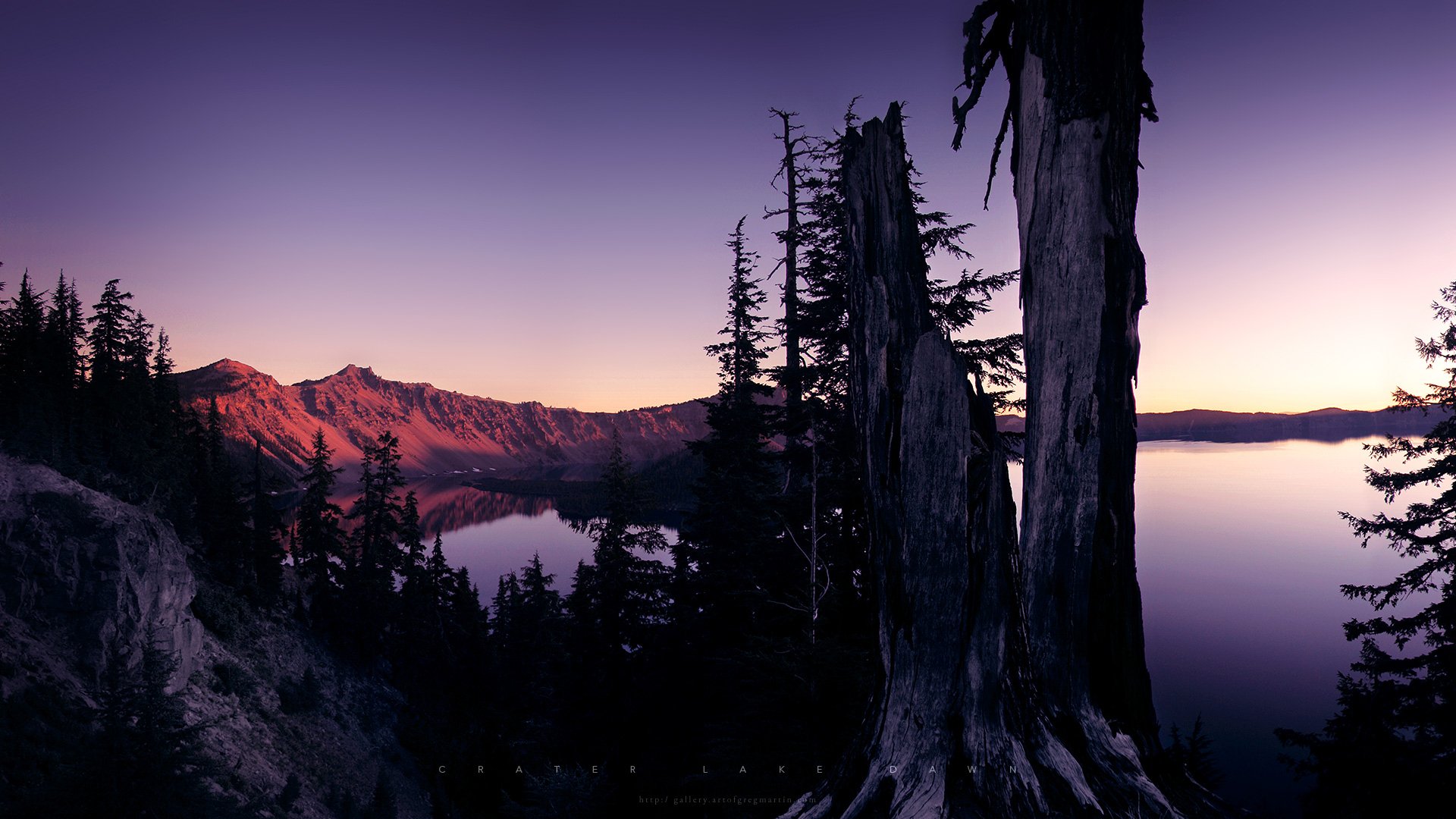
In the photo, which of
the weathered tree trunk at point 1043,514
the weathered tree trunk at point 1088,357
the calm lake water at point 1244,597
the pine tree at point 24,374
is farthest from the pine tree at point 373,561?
the weathered tree trunk at point 1088,357

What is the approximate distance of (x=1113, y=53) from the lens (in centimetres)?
303

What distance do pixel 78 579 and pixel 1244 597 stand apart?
72.2 metres

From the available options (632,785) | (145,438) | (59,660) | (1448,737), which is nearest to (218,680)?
(59,660)

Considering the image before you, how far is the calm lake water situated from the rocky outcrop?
3796 cm

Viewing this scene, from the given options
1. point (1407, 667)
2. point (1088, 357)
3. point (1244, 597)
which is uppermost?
point (1088, 357)

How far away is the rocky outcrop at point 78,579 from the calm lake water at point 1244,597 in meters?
38.0

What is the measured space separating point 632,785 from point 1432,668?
17.2 meters

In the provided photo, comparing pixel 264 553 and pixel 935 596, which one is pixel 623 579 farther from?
pixel 264 553

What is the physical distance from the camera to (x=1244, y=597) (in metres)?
46.4

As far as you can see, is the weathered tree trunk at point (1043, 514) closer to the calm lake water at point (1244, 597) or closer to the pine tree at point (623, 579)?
the calm lake water at point (1244, 597)

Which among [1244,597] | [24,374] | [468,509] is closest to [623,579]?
[24,374]

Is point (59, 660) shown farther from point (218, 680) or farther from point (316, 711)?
point (316, 711)

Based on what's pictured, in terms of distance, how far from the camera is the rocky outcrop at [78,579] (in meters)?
24.9

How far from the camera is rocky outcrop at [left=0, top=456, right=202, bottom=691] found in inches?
981
